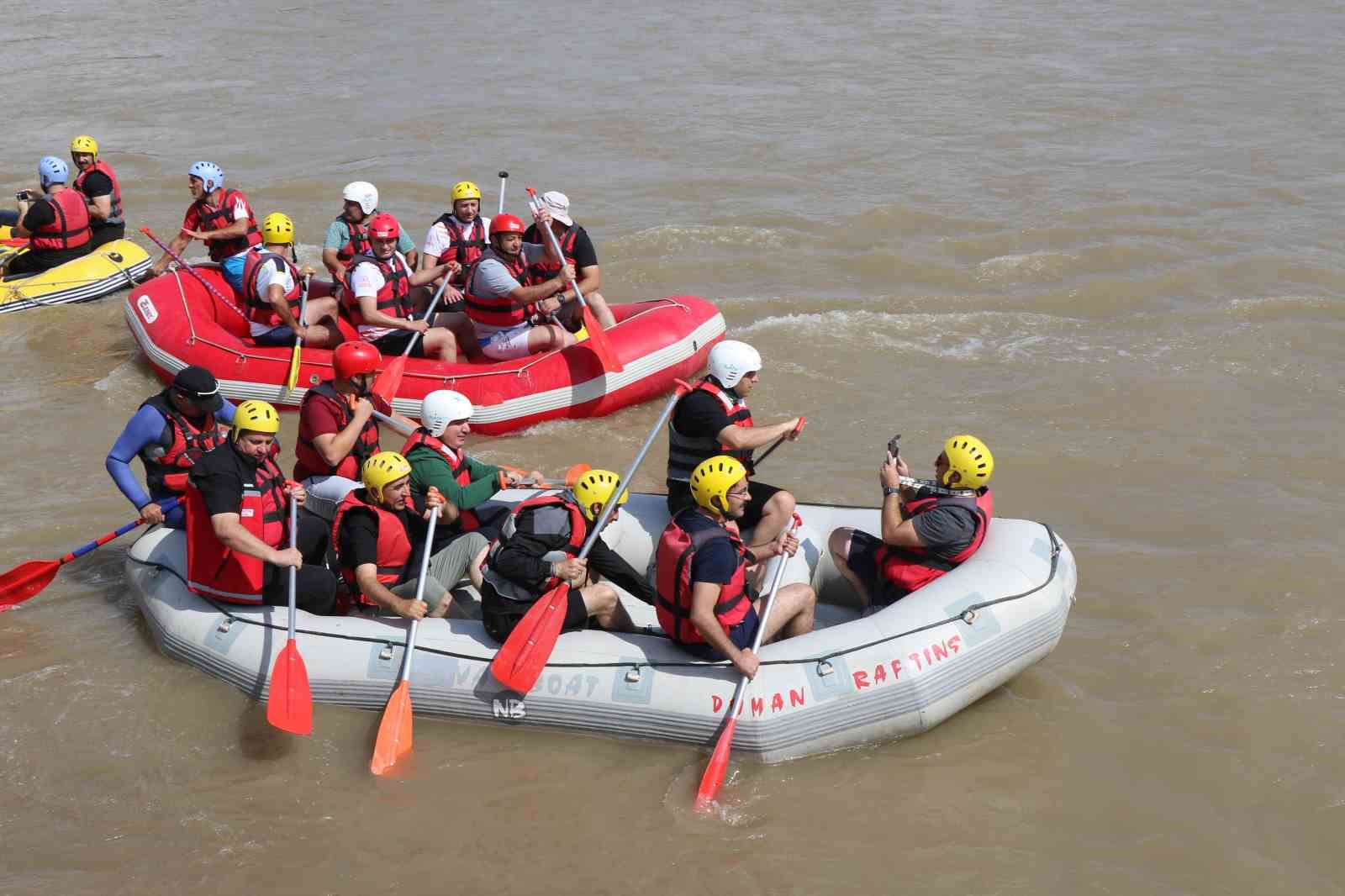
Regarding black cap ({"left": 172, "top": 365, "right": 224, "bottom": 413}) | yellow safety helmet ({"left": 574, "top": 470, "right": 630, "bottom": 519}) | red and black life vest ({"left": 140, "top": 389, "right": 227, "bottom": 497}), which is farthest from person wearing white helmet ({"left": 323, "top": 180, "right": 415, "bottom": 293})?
yellow safety helmet ({"left": 574, "top": 470, "right": 630, "bottom": 519})

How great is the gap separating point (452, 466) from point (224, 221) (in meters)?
4.10

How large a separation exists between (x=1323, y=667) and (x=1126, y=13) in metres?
16.7

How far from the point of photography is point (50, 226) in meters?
10.1

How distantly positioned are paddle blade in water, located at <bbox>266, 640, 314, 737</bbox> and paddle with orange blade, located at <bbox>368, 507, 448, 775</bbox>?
0.28m

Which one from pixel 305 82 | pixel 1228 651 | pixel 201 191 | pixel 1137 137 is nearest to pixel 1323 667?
pixel 1228 651

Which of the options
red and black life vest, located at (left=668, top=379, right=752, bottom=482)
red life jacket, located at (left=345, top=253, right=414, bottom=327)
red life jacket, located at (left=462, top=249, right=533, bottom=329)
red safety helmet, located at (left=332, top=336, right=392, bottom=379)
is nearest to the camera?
red and black life vest, located at (left=668, top=379, right=752, bottom=482)

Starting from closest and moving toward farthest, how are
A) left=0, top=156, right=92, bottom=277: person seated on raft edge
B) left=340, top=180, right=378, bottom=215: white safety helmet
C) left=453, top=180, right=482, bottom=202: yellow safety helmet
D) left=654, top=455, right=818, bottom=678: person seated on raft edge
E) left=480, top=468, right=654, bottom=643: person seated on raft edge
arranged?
left=654, top=455, right=818, bottom=678: person seated on raft edge
left=480, top=468, right=654, bottom=643: person seated on raft edge
left=340, top=180, right=378, bottom=215: white safety helmet
left=453, top=180, right=482, bottom=202: yellow safety helmet
left=0, top=156, right=92, bottom=277: person seated on raft edge

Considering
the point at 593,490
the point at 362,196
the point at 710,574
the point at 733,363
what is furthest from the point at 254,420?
the point at 362,196

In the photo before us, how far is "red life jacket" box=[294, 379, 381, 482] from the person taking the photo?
19.9 ft

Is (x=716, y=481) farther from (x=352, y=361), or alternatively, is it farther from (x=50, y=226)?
(x=50, y=226)

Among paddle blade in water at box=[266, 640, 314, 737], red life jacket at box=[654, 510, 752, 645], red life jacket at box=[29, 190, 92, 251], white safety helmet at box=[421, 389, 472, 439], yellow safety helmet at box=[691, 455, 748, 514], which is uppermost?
yellow safety helmet at box=[691, 455, 748, 514]

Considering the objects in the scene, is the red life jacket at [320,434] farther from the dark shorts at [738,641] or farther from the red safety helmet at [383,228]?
the dark shorts at [738,641]

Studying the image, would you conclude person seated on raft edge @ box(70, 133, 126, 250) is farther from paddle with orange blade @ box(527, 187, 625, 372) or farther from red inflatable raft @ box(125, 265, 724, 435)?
paddle with orange blade @ box(527, 187, 625, 372)

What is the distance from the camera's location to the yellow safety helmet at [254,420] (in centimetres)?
512
